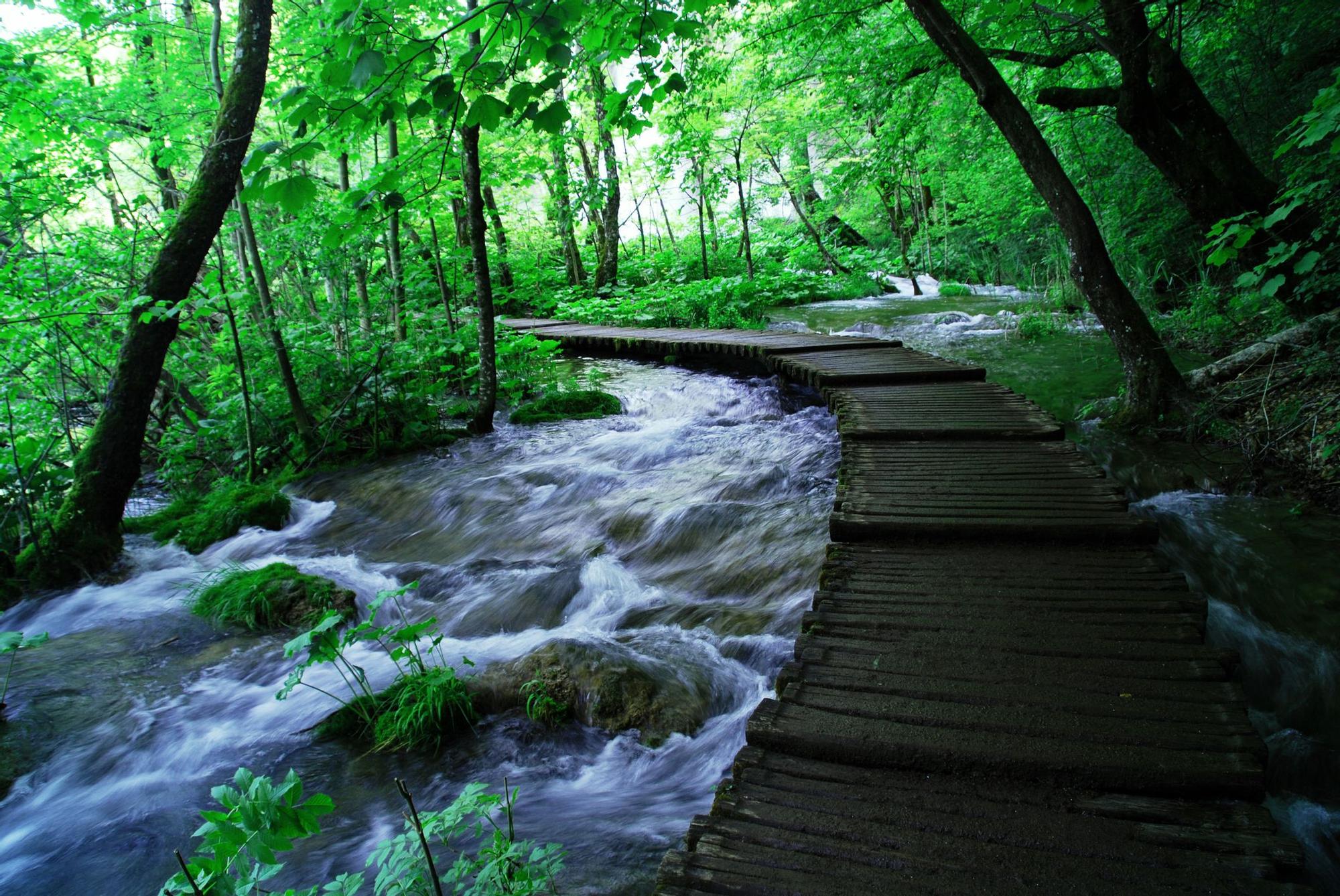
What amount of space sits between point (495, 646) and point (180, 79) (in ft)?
32.3

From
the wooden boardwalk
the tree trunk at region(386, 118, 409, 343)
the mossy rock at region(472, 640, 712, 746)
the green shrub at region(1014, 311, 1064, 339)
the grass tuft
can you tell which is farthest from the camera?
the grass tuft

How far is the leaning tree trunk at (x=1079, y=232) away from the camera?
5457 mm

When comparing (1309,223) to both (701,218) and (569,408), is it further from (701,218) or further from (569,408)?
(701,218)

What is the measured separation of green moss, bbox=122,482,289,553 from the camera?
6480 mm

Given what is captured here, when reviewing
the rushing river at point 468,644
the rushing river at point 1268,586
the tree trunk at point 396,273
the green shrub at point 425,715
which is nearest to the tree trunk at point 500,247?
the tree trunk at point 396,273

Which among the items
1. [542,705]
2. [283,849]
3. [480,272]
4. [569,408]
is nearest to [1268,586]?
[542,705]

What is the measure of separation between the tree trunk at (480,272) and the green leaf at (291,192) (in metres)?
5.03

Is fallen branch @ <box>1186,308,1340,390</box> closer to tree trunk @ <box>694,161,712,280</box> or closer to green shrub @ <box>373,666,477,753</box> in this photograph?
green shrub @ <box>373,666,477,753</box>

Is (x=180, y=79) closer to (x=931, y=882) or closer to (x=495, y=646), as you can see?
(x=495, y=646)

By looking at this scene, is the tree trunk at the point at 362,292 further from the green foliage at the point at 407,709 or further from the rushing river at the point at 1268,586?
the rushing river at the point at 1268,586

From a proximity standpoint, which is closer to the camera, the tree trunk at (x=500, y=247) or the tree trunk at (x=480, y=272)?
the tree trunk at (x=480, y=272)

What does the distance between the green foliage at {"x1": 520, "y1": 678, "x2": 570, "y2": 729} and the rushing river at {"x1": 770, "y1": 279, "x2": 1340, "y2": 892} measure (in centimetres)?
301

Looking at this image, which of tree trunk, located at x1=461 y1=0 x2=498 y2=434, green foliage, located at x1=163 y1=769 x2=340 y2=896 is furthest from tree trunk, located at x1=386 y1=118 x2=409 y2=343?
green foliage, located at x1=163 y1=769 x2=340 y2=896

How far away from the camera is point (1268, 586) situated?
392cm
